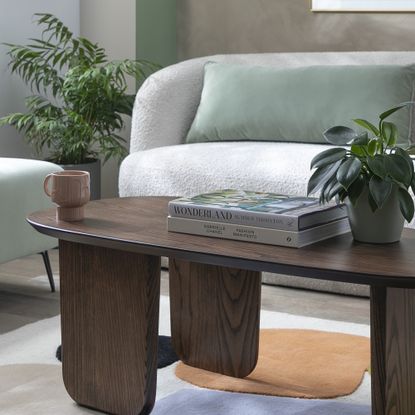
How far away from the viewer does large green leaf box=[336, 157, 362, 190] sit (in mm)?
1659

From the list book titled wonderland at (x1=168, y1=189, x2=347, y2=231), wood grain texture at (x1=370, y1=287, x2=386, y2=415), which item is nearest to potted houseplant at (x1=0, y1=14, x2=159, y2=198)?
book titled wonderland at (x1=168, y1=189, x2=347, y2=231)

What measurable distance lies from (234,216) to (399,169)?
33 centimetres

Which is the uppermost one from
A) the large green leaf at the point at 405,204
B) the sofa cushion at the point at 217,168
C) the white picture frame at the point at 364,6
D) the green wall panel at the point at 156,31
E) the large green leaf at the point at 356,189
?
the white picture frame at the point at 364,6

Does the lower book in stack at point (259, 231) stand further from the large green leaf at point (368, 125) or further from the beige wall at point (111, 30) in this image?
the beige wall at point (111, 30)

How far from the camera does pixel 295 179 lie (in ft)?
9.55

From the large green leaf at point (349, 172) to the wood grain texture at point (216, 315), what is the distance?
0.49 meters

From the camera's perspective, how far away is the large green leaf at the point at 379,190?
1.65 meters

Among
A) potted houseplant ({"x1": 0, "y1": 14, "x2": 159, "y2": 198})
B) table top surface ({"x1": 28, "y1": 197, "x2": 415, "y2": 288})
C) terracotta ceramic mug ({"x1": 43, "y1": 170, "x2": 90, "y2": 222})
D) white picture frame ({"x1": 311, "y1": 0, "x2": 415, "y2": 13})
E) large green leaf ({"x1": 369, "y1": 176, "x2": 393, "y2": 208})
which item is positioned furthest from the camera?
white picture frame ({"x1": 311, "y1": 0, "x2": 415, "y2": 13})

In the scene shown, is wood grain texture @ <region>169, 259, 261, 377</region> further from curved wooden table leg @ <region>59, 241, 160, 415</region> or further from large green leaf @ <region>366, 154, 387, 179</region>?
large green leaf @ <region>366, 154, 387, 179</region>

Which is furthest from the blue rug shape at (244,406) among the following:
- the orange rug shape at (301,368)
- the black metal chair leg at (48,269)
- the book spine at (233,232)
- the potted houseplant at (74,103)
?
the potted houseplant at (74,103)

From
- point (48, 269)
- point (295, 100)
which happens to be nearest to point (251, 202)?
point (48, 269)

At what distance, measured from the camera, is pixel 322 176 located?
1735 mm

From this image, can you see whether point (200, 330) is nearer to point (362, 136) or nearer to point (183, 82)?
point (362, 136)

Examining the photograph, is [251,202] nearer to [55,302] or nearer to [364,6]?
[55,302]
